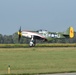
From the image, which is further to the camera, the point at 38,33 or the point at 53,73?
the point at 38,33

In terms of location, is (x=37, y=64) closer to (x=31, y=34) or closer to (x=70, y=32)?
(x=31, y=34)

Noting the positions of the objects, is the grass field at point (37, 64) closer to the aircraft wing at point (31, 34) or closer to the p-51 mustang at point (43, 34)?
the p-51 mustang at point (43, 34)

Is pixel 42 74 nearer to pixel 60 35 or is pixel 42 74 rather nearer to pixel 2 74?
pixel 2 74

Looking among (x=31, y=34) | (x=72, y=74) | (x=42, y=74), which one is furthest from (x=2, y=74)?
(x=31, y=34)

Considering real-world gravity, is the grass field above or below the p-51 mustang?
below

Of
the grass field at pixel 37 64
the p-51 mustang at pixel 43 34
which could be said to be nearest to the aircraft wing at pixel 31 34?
the p-51 mustang at pixel 43 34

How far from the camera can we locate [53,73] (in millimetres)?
27719

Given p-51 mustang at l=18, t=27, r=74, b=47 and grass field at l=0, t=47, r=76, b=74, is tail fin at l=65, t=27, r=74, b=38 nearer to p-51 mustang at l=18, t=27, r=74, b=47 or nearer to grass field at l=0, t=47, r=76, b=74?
p-51 mustang at l=18, t=27, r=74, b=47

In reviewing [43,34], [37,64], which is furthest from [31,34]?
[37,64]

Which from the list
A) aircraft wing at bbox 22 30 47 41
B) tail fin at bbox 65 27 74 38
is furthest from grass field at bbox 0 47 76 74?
tail fin at bbox 65 27 74 38

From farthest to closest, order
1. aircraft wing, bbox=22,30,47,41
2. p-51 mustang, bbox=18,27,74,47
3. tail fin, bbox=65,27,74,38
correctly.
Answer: tail fin, bbox=65,27,74,38 < p-51 mustang, bbox=18,27,74,47 < aircraft wing, bbox=22,30,47,41

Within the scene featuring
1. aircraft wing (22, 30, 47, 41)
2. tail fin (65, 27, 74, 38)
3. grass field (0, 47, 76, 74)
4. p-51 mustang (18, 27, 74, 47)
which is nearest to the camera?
grass field (0, 47, 76, 74)

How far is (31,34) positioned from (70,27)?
15.9 meters

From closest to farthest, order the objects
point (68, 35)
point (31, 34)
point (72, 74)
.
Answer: point (72, 74)
point (31, 34)
point (68, 35)
